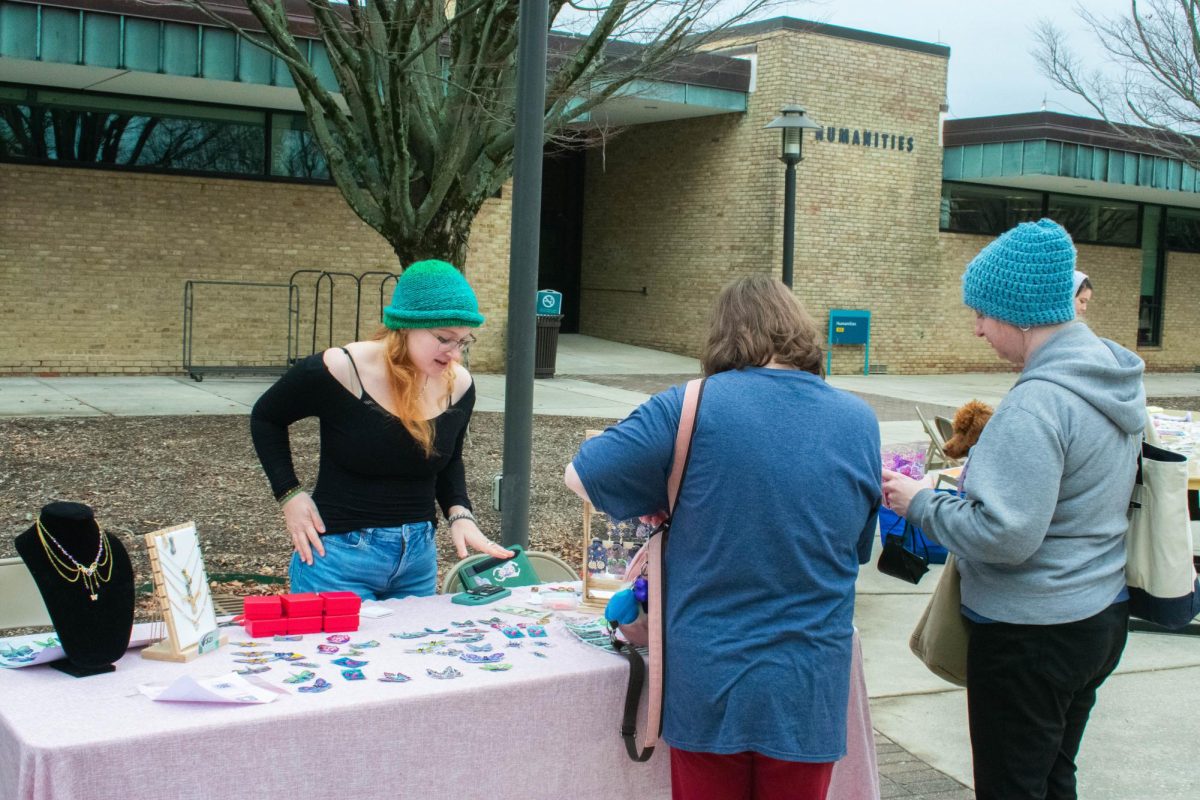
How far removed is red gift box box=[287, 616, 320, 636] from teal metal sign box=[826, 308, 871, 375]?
60.7 feet

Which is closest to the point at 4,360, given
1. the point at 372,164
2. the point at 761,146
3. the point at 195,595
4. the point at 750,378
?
the point at 372,164

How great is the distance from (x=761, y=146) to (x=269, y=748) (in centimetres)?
1893

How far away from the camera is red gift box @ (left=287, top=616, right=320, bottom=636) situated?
308 centimetres

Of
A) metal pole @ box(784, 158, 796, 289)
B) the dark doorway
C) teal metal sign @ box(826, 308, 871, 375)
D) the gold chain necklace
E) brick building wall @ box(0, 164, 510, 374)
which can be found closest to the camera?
the gold chain necklace

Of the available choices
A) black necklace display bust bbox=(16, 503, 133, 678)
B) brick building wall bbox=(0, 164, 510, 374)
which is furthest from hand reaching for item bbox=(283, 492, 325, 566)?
brick building wall bbox=(0, 164, 510, 374)

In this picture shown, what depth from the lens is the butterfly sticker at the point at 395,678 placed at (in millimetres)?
2732

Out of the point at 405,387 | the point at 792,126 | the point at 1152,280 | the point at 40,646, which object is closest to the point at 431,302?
the point at 405,387

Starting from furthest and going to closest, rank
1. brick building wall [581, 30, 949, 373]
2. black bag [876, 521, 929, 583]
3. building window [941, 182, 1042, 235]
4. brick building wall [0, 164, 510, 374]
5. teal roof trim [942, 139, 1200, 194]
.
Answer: building window [941, 182, 1042, 235], teal roof trim [942, 139, 1200, 194], brick building wall [581, 30, 949, 373], brick building wall [0, 164, 510, 374], black bag [876, 521, 929, 583]

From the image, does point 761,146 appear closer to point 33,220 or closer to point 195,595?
point 33,220

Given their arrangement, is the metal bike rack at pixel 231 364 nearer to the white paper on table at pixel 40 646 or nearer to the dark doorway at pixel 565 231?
the dark doorway at pixel 565 231

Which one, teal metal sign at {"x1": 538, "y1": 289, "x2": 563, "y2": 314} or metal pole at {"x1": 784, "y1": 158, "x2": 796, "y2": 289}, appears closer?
metal pole at {"x1": 784, "y1": 158, "x2": 796, "y2": 289}

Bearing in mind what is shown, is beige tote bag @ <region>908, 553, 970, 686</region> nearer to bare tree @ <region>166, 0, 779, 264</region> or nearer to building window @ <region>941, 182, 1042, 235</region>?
bare tree @ <region>166, 0, 779, 264</region>

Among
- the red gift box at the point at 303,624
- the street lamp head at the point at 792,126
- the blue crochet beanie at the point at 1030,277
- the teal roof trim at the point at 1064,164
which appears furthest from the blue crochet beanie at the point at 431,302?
the teal roof trim at the point at 1064,164

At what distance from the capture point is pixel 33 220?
15.0m
